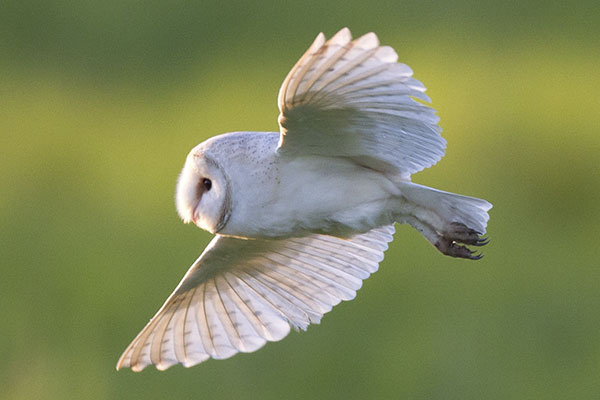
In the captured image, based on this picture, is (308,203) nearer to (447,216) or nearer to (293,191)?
(293,191)

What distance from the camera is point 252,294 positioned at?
18.9 feet

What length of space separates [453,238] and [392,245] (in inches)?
227

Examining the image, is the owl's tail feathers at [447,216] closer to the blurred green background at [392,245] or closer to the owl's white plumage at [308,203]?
the owl's white plumage at [308,203]

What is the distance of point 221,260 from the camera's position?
5672 millimetres

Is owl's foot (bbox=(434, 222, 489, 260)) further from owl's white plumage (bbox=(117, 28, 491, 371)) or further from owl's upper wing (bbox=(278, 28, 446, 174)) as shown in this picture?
owl's upper wing (bbox=(278, 28, 446, 174))

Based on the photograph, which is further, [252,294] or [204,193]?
[252,294]

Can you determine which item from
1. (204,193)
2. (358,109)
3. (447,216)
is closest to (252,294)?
(204,193)

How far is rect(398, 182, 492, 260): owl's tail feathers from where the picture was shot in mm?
4832

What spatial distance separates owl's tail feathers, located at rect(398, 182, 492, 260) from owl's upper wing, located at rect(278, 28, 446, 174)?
0.11 metres

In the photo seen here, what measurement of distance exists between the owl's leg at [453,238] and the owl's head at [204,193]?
65 cm

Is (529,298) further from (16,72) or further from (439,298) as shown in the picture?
(16,72)

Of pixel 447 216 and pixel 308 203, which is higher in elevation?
pixel 447 216

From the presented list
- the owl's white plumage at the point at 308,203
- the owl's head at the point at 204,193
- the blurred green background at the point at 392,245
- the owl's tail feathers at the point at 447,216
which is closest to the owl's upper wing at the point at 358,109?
the owl's white plumage at the point at 308,203

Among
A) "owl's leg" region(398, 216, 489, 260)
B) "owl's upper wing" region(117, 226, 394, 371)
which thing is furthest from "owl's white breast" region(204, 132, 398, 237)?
"owl's upper wing" region(117, 226, 394, 371)
